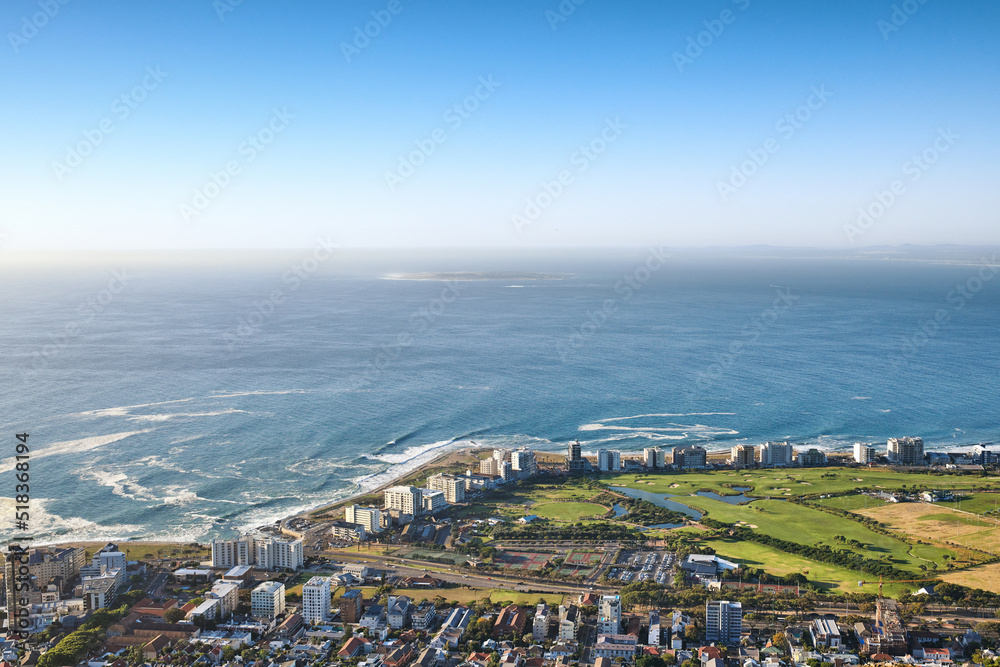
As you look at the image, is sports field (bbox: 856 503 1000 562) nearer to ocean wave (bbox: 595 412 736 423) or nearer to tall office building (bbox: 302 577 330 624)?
ocean wave (bbox: 595 412 736 423)

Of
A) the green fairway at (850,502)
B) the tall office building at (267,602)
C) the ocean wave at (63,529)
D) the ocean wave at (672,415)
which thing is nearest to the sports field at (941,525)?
the green fairway at (850,502)

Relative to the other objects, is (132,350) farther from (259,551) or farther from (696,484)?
(696,484)

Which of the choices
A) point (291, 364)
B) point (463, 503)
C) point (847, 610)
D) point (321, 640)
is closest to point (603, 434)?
point (463, 503)

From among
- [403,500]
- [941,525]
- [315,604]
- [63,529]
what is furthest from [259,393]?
[941,525]

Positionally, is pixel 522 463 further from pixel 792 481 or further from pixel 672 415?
pixel 672 415

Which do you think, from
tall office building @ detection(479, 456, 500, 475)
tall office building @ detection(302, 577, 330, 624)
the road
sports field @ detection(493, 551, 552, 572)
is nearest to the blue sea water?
tall office building @ detection(479, 456, 500, 475)

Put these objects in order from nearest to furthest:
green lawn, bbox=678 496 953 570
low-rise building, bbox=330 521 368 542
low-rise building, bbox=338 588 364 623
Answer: low-rise building, bbox=338 588 364 623 < green lawn, bbox=678 496 953 570 < low-rise building, bbox=330 521 368 542

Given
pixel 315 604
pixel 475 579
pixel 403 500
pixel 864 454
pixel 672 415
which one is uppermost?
pixel 672 415
